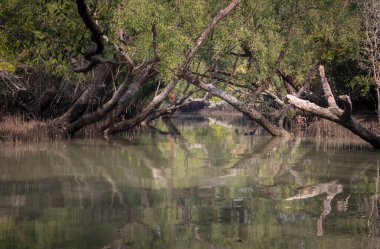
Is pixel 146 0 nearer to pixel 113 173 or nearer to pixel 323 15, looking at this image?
pixel 113 173

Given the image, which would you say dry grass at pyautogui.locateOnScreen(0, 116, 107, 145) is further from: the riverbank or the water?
the water

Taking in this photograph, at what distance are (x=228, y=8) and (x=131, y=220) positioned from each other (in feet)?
49.1

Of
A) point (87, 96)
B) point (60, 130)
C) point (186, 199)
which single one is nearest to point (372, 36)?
point (87, 96)

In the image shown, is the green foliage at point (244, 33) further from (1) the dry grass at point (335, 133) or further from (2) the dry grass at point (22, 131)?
(2) the dry grass at point (22, 131)

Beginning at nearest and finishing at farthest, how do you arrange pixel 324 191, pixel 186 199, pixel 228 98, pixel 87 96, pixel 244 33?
1. pixel 186 199
2. pixel 324 191
3. pixel 87 96
4. pixel 244 33
5. pixel 228 98

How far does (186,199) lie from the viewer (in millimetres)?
10648

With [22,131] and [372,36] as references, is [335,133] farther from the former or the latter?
[22,131]

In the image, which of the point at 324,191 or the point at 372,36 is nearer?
the point at 324,191

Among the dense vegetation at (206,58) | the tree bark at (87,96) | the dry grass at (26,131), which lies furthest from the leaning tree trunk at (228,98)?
the dry grass at (26,131)

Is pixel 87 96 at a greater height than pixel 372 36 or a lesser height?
lesser

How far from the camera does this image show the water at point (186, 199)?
7.77 meters

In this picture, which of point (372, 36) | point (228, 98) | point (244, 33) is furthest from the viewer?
point (228, 98)

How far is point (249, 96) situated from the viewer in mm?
28062

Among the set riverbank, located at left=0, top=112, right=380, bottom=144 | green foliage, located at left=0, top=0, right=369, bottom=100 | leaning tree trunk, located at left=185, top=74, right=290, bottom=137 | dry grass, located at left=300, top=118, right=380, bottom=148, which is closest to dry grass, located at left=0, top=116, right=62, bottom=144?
riverbank, located at left=0, top=112, right=380, bottom=144
